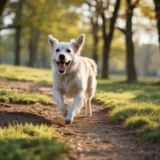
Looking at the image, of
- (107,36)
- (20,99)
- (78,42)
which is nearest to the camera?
(78,42)

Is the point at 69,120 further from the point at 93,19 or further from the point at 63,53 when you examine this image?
the point at 93,19

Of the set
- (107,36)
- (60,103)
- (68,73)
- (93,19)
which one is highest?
(93,19)

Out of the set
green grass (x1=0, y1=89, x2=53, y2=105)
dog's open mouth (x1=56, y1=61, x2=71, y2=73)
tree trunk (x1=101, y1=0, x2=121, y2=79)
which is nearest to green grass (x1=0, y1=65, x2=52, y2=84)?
tree trunk (x1=101, y1=0, x2=121, y2=79)

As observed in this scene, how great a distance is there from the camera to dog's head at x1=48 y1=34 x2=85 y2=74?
6.56 metres

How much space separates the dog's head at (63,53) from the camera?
6.56 m

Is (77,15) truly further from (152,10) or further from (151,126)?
(151,126)

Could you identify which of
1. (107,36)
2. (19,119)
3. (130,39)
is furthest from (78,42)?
(107,36)

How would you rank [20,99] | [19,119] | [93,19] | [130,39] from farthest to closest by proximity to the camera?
[93,19] < [130,39] < [20,99] < [19,119]

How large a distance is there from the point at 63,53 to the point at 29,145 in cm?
277

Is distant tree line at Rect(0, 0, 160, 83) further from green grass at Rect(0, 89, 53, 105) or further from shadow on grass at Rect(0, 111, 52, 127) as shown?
shadow on grass at Rect(0, 111, 52, 127)

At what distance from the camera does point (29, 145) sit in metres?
4.17

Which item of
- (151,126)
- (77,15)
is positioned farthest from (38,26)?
(151,126)

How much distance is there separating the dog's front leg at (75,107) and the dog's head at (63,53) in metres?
0.59

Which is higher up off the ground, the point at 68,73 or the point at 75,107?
the point at 68,73
